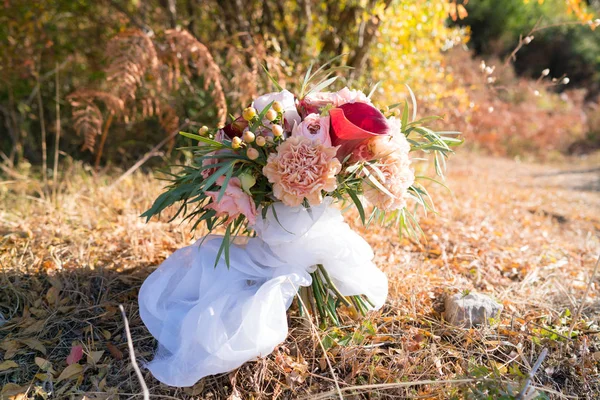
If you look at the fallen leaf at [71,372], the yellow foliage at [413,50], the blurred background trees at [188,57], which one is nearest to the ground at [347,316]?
the fallen leaf at [71,372]

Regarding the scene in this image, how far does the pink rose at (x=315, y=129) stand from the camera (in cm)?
154

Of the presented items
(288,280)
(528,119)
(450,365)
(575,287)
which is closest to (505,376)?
(450,365)

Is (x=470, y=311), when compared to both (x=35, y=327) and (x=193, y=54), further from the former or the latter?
(x=193, y=54)

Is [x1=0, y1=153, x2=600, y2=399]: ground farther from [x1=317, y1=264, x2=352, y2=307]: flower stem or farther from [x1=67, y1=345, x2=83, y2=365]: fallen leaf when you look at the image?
[x1=317, y1=264, x2=352, y2=307]: flower stem

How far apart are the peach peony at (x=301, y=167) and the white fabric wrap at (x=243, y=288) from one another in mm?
242

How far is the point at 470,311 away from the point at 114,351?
1588mm

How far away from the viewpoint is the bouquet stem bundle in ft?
6.19

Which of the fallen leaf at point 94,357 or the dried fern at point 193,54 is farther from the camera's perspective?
the dried fern at point 193,54

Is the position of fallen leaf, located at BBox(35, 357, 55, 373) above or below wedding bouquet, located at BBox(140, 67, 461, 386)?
below

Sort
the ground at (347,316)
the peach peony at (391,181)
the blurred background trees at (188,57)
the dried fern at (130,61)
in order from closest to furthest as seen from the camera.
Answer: the peach peony at (391,181), the ground at (347,316), the dried fern at (130,61), the blurred background trees at (188,57)

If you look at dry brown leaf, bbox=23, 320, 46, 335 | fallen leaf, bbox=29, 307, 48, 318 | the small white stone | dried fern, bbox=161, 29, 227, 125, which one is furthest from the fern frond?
the small white stone

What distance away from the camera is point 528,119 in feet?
26.7

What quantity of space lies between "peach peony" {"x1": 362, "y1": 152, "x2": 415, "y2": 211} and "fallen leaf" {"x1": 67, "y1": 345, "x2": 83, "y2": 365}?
1347 mm

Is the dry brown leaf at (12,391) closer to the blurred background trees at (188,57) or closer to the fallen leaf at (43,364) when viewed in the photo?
the fallen leaf at (43,364)
